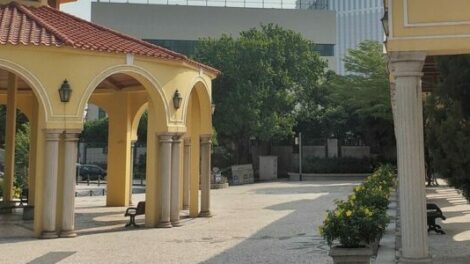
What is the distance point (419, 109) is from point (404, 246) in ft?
6.63

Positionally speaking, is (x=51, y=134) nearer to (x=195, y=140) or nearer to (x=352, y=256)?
(x=195, y=140)

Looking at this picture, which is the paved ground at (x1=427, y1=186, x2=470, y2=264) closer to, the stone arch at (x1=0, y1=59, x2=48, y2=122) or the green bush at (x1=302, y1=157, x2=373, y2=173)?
the stone arch at (x1=0, y1=59, x2=48, y2=122)

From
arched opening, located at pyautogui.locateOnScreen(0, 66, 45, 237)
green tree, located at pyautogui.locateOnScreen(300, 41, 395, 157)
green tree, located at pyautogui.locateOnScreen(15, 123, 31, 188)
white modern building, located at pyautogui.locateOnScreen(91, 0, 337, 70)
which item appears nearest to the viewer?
arched opening, located at pyautogui.locateOnScreen(0, 66, 45, 237)

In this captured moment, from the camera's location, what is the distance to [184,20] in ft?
210

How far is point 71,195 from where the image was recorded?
523 inches

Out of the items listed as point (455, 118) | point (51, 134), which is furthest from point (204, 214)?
point (455, 118)

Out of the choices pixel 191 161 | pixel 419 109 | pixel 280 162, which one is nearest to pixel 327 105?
pixel 280 162

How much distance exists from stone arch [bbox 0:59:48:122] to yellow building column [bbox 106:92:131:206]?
6.85 m

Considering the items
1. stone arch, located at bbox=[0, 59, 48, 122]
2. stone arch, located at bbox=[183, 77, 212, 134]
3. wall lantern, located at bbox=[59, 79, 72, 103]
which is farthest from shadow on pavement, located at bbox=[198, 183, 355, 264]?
stone arch, located at bbox=[0, 59, 48, 122]

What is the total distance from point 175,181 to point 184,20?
50.9 m

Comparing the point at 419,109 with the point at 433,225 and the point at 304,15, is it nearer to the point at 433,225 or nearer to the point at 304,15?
the point at 433,225

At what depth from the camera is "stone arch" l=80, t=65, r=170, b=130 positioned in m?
13.8

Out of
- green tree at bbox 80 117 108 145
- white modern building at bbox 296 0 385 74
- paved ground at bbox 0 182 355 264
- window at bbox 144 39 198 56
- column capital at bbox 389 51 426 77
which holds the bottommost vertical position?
paved ground at bbox 0 182 355 264

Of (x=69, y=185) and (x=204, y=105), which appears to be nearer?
(x=69, y=185)
